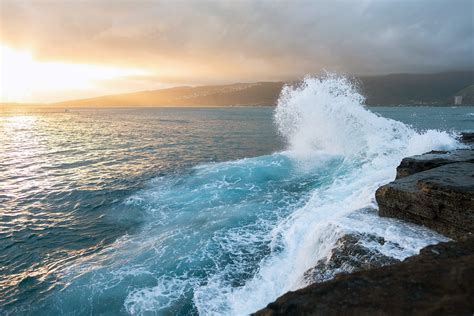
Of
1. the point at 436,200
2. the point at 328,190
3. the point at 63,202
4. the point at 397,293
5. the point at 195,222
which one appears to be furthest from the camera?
the point at 63,202

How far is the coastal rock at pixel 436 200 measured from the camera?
845 centimetres

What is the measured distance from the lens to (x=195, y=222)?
1438 cm

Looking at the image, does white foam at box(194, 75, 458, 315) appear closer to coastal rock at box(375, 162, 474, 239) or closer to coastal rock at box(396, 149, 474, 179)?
coastal rock at box(375, 162, 474, 239)

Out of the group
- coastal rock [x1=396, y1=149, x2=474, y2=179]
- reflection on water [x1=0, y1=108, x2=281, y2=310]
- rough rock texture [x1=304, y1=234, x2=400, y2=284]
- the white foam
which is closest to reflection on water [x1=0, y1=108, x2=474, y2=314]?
reflection on water [x1=0, y1=108, x2=281, y2=310]

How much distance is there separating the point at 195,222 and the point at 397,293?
11.1m

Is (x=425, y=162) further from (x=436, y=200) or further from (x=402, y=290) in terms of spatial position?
(x=402, y=290)

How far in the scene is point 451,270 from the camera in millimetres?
4391

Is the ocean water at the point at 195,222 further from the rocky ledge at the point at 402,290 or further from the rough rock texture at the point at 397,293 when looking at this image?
the rough rock texture at the point at 397,293

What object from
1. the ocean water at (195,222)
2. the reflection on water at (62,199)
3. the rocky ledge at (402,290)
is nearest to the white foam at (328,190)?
the ocean water at (195,222)

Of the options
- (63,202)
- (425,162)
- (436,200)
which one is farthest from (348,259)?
(63,202)

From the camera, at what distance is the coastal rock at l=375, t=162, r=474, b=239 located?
845 cm

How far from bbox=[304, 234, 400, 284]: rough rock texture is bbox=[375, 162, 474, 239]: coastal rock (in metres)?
1.94

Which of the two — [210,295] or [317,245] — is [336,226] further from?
[210,295]

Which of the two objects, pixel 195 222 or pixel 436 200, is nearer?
pixel 436 200
